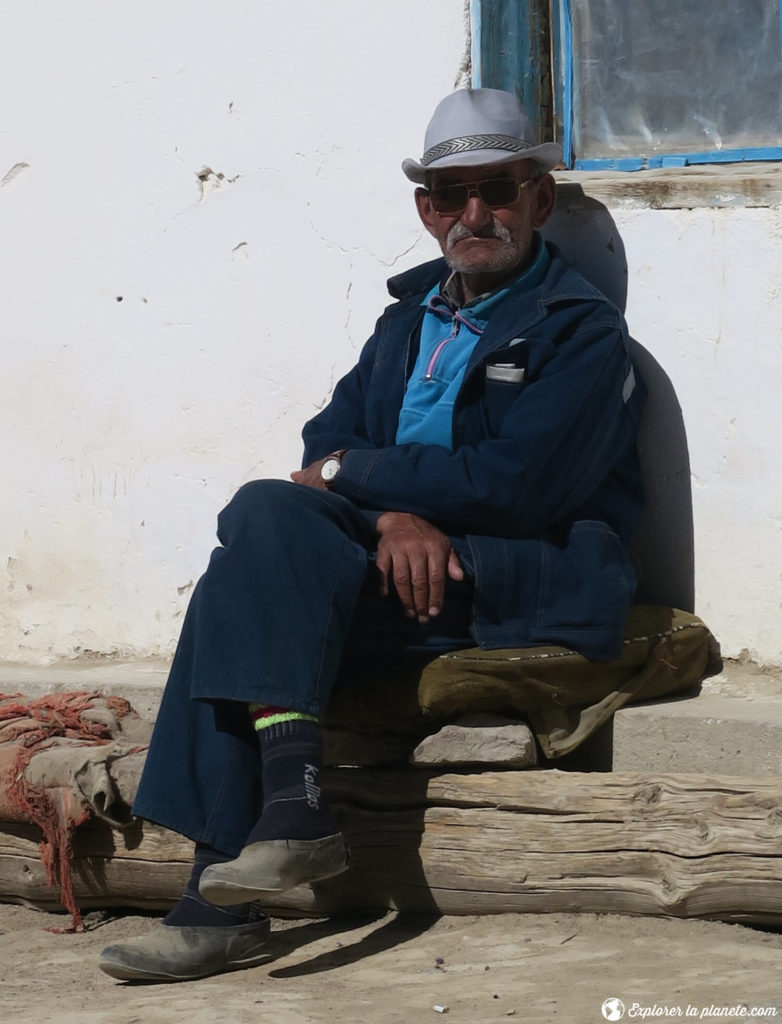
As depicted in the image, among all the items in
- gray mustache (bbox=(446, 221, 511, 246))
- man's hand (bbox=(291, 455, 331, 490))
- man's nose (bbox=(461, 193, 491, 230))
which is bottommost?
man's hand (bbox=(291, 455, 331, 490))

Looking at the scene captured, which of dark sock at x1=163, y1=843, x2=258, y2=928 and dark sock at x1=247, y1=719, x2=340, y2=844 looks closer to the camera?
dark sock at x1=247, y1=719, x2=340, y2=844

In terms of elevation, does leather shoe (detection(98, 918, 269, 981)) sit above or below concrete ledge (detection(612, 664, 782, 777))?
below

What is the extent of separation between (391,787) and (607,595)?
0.68 m

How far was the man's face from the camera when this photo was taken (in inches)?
140

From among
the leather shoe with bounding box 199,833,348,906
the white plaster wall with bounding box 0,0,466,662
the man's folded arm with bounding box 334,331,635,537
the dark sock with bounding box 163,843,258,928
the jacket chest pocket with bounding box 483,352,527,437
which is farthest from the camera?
the white plaster wall with bounding box 0,0,466,662

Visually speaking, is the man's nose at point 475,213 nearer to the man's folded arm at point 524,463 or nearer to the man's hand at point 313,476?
the man's folded arm at point 524,463

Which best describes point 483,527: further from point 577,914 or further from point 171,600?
point 171,600

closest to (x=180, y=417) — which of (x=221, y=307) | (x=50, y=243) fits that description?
(x=221, y=307)

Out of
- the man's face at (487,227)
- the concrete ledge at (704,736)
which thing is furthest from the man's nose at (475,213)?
the concrete ledge at (704,736)

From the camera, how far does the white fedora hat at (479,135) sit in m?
3.54

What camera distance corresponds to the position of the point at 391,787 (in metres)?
3.43

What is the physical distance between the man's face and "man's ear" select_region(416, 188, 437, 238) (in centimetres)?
6

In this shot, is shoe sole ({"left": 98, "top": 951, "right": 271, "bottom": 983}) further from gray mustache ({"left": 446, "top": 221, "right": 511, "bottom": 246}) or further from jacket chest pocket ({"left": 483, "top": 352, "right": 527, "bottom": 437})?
gray mustache ({"left": 446, "top": 221, "right": 511, "bottom": 246})

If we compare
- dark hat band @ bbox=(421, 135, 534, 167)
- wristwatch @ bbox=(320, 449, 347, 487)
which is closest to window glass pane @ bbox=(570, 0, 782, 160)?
dark hat band @ bbox=(421, 135, 534, 167)
